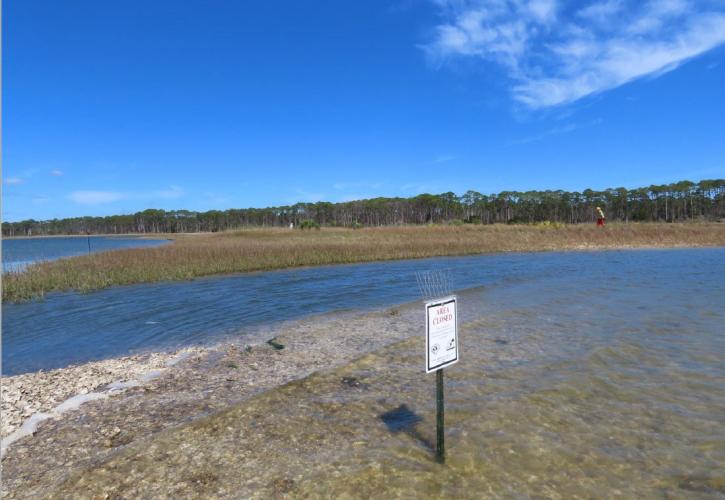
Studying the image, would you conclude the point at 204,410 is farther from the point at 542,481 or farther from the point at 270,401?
the point at 542,481

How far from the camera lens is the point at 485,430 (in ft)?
17.5

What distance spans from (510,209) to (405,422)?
119414 mm

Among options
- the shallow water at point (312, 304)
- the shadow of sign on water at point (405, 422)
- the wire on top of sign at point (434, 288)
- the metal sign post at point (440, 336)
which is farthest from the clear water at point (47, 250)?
the metal sign post at point (440, 336)

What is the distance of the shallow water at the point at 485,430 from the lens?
169 inches

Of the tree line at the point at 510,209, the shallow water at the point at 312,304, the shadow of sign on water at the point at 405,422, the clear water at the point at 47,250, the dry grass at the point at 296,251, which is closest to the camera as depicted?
the shadow of sign on water at the point at 405,422

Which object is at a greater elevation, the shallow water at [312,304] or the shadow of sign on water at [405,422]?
the shadow of sign on water at [405,422]

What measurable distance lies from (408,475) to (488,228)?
49.5 metres

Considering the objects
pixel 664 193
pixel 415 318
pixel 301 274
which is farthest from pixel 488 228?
pixel 664 193

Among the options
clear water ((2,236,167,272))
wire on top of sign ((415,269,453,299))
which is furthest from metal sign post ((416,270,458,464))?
clear water ((2,236,167,272))

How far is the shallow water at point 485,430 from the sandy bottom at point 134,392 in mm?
439

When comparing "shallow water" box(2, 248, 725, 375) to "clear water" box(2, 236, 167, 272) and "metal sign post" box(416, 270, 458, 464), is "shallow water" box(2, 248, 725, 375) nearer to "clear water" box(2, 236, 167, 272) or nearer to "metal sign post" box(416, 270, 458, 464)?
"metal sign post" box(416, 270, 458, 464)

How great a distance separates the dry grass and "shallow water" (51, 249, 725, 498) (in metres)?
17.1

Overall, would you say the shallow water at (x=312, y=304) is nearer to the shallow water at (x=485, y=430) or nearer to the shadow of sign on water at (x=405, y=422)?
the shallow water at (x=485, y=430)

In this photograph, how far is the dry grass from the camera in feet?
68.9
